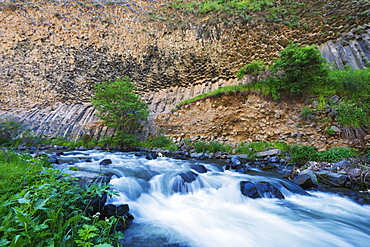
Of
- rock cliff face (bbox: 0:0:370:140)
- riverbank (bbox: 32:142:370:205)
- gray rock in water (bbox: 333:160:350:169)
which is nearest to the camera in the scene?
riverbank (bbox: 32:142:370:205)

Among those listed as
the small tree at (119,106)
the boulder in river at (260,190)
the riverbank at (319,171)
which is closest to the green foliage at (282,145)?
the riverbank at (319,171)

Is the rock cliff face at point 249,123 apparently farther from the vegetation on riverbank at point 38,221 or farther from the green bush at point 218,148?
the vegetation on riverbank at point 38,221

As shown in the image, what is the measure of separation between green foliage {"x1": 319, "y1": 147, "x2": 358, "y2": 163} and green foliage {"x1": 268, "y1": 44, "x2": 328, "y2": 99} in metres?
3.52

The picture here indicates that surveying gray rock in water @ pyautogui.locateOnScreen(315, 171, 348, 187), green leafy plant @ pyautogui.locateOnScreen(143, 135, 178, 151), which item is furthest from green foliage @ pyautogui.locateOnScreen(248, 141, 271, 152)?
green leafy plant @ pyautogui.locateOnScreen(143, 135, 178, 151)

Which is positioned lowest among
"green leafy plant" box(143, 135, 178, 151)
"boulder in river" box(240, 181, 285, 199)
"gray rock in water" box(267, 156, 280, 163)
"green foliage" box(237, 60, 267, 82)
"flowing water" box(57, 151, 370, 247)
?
"flowing water" box(57, 151, 370, 247)

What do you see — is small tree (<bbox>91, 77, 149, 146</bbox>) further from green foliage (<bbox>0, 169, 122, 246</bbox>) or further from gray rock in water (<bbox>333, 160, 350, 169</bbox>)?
gray rock in water (<bbox>333, 160, 350, 169</bbox>)

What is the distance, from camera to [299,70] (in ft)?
25.9

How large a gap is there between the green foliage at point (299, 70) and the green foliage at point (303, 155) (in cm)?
342

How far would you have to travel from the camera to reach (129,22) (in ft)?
52.4

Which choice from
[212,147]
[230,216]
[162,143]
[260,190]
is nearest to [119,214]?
[230,216]

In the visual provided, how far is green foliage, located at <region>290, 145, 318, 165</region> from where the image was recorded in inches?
238

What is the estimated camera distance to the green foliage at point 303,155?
6055 millimetres

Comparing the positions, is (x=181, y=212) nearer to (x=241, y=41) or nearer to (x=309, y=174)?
(x=309, y=174)

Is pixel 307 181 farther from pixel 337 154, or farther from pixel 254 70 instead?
pixel 254 70
